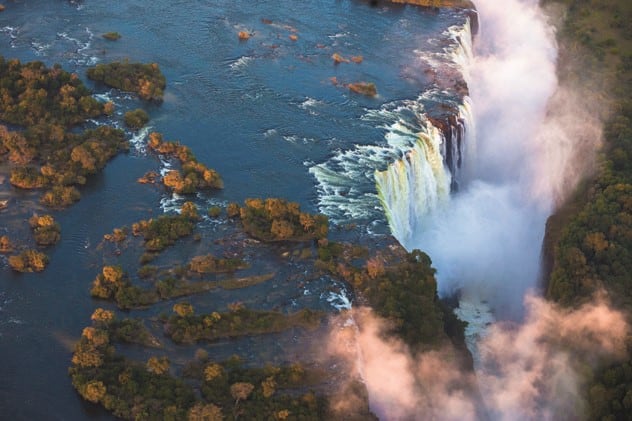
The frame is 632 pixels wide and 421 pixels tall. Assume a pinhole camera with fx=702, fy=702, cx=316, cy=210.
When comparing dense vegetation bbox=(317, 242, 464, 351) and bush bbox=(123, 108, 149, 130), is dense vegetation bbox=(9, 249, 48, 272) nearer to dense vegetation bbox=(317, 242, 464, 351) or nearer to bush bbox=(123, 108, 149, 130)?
bush bbox=(123, 108, 149, 130)

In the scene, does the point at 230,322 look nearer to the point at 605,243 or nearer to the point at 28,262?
the point at 28,262

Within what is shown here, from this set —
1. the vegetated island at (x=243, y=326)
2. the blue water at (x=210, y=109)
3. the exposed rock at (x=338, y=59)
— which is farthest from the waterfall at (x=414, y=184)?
the exposed rock at (x=338, y=59)

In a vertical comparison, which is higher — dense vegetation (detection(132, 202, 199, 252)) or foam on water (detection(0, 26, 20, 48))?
foam on water (detection(0, 26, 20, 48))

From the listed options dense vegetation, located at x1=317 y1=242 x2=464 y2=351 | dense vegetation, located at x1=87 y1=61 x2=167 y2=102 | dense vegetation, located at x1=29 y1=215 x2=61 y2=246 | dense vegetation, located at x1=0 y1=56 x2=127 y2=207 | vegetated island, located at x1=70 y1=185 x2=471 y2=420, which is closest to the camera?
vegetated island, located at x1=70 y1=185 x2=471 y2=420

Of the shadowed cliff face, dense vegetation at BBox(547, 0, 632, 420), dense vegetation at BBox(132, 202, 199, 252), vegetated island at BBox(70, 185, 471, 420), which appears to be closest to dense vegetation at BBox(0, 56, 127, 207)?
dense vegetation at BBox(132, 202, 199, 252)

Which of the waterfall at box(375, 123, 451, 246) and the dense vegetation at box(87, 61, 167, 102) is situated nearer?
the waterfall at box(375, 123, 451, 246)

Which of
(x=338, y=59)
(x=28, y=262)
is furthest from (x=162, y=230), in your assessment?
(x=338, y=59)

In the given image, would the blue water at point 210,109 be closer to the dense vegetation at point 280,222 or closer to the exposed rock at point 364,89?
the exposed rock at point 364,89
